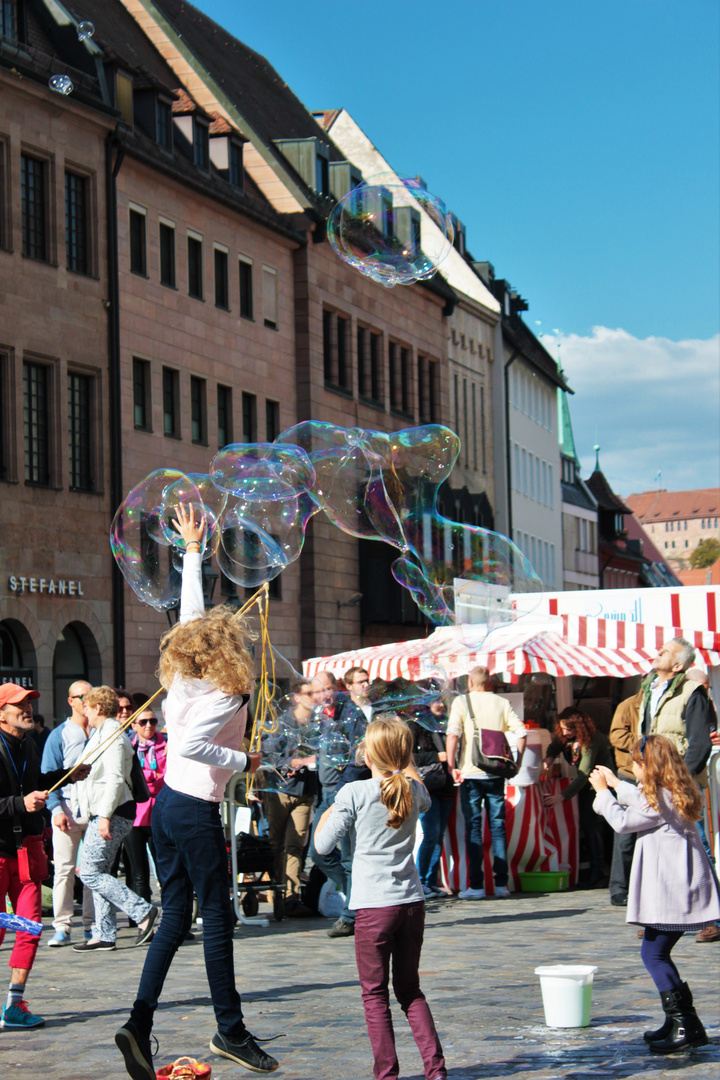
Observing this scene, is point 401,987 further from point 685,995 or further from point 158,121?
point 158,121

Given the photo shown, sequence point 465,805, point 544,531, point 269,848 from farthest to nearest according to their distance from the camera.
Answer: point 544,531 < point 465,805 < point 269,848

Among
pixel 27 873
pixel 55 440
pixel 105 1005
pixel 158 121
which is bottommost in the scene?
pixel 105 1005

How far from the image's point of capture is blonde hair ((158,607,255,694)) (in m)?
6.70

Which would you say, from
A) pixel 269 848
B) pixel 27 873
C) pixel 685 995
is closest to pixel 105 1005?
pixel 27 873

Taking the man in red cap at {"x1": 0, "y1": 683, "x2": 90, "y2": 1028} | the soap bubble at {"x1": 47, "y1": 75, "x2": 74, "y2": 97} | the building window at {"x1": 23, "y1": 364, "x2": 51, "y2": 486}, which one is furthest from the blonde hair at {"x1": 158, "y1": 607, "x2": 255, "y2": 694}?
the building window at {"x1": 23, "y1": 364, "x2": 51, "y2": 486}

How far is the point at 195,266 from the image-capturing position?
33.7 meters

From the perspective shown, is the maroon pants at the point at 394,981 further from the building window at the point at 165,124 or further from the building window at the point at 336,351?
the building window at the point at 336,351

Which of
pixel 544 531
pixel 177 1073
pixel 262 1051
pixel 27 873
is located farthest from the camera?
pixel 544 531

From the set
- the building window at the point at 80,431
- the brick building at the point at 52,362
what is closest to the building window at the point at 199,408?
the brick building at the point at 52,362

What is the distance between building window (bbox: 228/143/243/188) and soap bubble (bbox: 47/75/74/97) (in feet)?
26.9

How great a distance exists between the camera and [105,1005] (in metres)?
8.49

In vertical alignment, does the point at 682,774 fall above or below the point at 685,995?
above

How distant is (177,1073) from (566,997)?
2.09m

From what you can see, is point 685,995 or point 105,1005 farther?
point 105,1005
